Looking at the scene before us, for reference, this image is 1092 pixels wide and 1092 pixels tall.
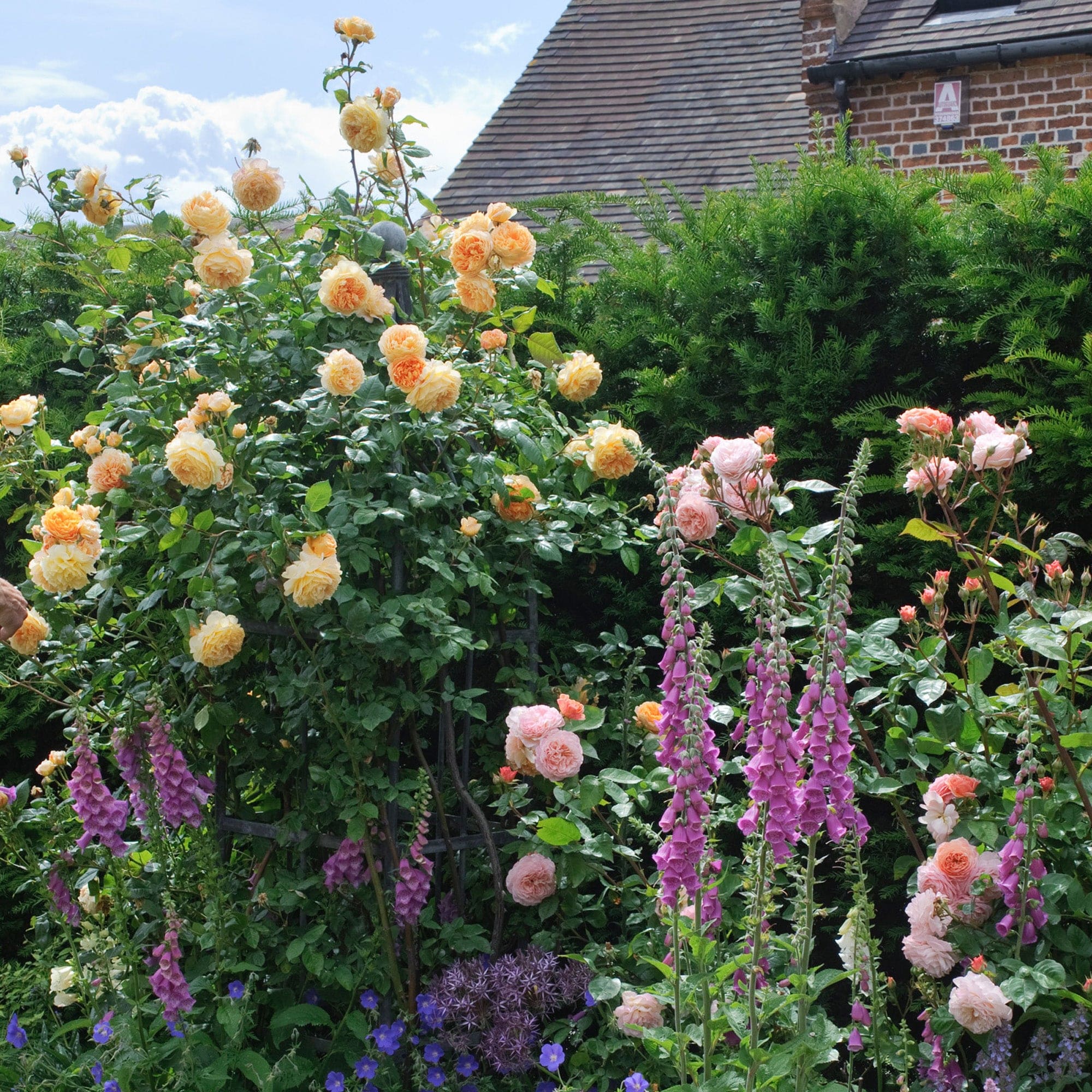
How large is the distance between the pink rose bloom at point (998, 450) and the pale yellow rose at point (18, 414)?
2.12 m

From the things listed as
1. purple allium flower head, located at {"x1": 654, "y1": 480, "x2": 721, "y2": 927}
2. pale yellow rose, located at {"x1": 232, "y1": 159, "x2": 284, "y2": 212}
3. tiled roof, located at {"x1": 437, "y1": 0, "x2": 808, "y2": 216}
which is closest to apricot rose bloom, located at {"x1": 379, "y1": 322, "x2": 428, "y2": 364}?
pale yellow rose, located at {"x1": 232, "y1": 159, "x2": 284, "y2": 212}

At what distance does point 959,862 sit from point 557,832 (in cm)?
76

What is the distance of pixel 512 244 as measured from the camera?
240 centimetres

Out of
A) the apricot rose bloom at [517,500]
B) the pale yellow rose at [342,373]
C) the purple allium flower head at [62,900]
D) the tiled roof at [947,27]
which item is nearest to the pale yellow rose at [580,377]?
the apricot rose bloom at [517,500]

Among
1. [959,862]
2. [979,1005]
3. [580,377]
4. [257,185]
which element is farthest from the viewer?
[580,377]

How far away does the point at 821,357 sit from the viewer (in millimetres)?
2793

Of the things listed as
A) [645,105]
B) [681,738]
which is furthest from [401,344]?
[645,105]

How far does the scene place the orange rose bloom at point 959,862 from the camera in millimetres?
1949

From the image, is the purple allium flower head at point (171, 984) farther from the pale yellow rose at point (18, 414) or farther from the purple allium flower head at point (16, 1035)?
the pale yellow rose at point (18, 414)

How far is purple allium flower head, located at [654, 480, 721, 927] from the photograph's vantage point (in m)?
1.60

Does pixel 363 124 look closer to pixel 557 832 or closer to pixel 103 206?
pixel 103 206

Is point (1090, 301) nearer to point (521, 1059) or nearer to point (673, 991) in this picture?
point (673, 991)

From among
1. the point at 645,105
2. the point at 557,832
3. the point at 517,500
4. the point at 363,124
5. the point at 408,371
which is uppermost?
the point at 363,124

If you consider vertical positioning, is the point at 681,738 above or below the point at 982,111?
below
